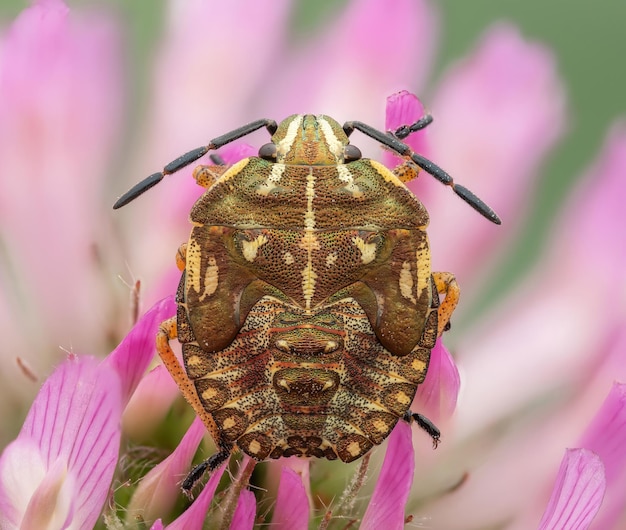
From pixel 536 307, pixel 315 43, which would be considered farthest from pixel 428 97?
pixel 536 307

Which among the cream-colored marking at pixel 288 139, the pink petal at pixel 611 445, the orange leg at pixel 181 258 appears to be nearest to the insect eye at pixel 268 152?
the cream-colored marking at pixel 288 139

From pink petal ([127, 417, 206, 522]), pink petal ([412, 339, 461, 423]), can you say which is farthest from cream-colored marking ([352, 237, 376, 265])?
pink petal ([127, 417, 206, 522])

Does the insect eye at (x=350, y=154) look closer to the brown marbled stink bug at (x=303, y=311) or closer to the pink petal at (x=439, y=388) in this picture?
the brown marbled stink bug at (x=303, y=311)

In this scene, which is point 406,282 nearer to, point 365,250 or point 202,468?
point 365,250

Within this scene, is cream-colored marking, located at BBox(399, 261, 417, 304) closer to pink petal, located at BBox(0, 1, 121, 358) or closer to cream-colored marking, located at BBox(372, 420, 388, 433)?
cream-colored marking, located at BBox(372, 420, 388, 433)

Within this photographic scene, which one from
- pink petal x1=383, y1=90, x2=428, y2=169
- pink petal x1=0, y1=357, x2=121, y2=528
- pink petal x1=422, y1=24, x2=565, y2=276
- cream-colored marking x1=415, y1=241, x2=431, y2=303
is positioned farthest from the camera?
pink petal x1=422, y1=24, x2=565, y2=276

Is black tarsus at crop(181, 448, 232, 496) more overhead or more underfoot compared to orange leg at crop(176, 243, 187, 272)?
more underfoot

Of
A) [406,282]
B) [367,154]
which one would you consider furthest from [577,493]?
[367,154]
